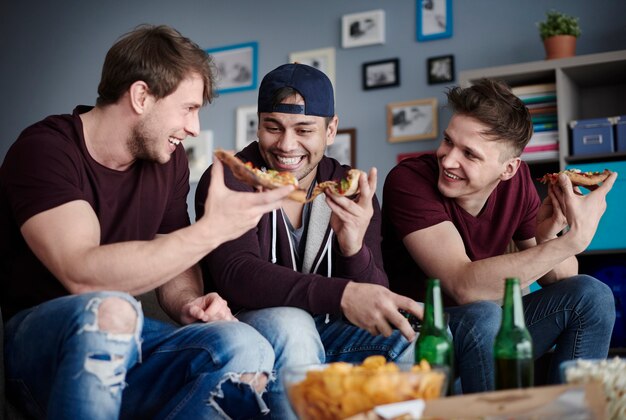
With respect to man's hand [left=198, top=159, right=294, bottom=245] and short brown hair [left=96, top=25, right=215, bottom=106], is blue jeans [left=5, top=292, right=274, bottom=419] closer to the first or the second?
man's hand [left=198, top=159, right=294, bottom=245]

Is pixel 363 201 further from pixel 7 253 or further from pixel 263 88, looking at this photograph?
pixel 7 253

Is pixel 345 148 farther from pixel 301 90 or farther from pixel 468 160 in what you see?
pixel 301 90

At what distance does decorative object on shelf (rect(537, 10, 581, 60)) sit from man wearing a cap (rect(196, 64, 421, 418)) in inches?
67.9

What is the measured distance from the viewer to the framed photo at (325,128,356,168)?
4.31 metres

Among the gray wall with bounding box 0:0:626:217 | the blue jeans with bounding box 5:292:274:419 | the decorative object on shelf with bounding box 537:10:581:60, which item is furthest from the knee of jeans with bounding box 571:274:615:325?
the gray wall with bounding box 0:0:626:217

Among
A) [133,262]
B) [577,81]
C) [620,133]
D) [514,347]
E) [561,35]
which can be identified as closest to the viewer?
[514,347]

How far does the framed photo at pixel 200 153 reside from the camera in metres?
4.71

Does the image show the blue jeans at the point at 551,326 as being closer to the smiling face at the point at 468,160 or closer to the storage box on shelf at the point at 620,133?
the smiling face at the point at 468,160

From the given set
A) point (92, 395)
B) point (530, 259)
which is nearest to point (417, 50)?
point (530, 259)

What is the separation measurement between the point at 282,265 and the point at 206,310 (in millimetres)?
347

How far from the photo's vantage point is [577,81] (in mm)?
3729

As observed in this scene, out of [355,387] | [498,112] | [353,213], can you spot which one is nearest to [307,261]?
[353,213]

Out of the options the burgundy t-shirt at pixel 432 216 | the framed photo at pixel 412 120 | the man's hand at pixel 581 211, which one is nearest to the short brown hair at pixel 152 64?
the burgundy t-shirt at pixel 432 216

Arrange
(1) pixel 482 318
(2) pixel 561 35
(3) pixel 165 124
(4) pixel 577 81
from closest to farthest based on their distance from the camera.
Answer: (3) pixel 165 124
(1) pixel 482 318
(2) pixel 561 35
(4) pixel 577 81
